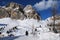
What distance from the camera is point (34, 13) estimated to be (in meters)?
54.4

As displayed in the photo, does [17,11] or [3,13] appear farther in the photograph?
[17,11]

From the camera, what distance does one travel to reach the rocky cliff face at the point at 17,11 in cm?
4881

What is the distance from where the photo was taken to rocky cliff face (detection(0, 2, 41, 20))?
4881cm

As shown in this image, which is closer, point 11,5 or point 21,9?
point 11,5

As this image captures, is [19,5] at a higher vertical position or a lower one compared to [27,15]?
higher

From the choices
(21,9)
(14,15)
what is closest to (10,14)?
(14,15)

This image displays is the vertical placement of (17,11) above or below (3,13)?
above

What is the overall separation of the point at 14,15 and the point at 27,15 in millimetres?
4938

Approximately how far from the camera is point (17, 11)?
5012cm

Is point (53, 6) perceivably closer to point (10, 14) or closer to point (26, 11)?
point (10, 14)

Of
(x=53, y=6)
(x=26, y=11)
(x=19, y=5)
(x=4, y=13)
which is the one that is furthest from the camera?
(x=26, y=11)

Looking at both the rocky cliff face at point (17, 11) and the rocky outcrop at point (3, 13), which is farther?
the rocky cliff face at point (17, 11)

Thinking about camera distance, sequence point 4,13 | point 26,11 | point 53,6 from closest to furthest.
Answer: point 53,6 < point 4,13 < point 26,11

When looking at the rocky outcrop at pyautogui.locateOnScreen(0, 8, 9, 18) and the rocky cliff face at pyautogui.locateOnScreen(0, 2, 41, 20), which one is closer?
the rocky outcrop at pyautogui.locateOnScreen(0, 8, 9, 18)
